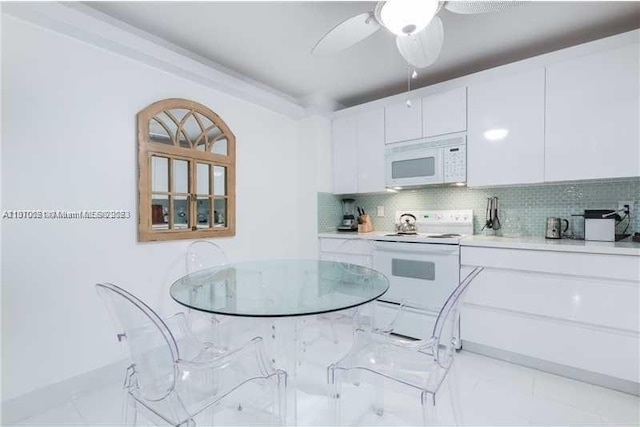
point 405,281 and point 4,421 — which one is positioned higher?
point 405,281

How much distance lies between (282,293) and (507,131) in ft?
6.95

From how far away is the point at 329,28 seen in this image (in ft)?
6.63

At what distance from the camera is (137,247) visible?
209 centimetres

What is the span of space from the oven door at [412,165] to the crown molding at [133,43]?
1315mm

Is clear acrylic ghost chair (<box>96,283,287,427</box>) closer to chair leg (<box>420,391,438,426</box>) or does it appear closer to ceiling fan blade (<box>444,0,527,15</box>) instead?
chair leg (<box>420,391,438,426</box>)

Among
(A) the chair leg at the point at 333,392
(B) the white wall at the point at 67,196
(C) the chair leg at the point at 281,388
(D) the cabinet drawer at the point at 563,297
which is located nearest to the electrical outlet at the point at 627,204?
(D) the cabinet drawer at the point at 563,297

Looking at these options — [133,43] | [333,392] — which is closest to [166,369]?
[333,392]

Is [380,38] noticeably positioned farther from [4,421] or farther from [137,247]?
[4,421]

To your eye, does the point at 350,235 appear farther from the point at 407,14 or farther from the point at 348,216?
the point at 407,14

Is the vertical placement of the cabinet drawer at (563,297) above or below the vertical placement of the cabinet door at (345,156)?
below

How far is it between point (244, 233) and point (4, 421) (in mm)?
1800

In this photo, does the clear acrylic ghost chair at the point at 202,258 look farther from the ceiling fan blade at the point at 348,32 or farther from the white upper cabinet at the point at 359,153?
the ceiling fan blade at the point at 348,32

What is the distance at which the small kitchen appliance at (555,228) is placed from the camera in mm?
2300

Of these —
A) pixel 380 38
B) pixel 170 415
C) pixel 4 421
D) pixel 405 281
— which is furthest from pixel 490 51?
pixel 4 421
